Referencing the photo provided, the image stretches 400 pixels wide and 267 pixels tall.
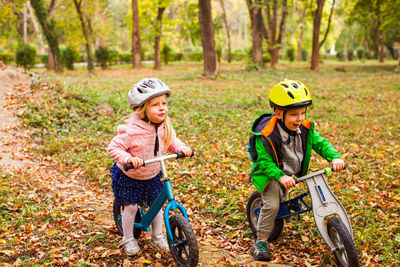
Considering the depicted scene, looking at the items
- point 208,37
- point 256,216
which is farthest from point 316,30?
point 256,216

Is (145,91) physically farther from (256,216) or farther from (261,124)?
(256,216)

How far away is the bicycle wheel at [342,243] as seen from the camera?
288 centimetres

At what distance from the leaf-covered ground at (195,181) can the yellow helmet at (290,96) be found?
5.10 feet

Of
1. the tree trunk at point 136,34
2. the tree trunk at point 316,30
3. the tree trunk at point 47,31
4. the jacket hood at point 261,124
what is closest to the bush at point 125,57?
the tree trunk at point 136,34

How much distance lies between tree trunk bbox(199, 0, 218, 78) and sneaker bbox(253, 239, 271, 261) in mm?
13679

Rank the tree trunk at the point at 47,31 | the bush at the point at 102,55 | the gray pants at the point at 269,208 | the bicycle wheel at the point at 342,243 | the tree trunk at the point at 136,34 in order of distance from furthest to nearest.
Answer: the bush at the point at 102,55, the tree trunk at the point at 136,34, the tree trunk at the point at 47,31, the gray pants at the point at 269,208, the bicycle wheel at the point at 342,243

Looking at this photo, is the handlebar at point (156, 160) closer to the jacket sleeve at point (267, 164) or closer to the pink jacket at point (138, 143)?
the pink jacket at point (138, 143)

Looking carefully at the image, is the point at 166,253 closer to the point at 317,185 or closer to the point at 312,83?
the point at 317,185

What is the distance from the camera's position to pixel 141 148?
3.28 m

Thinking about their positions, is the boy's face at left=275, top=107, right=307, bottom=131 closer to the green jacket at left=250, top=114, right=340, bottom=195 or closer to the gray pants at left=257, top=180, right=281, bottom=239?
the green jacket at left=250, top=114, right=340, bottom=195

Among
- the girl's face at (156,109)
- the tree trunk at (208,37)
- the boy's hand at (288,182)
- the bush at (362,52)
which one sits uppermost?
the bush at (362,52)

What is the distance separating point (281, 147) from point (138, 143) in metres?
1.38

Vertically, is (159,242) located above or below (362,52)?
below

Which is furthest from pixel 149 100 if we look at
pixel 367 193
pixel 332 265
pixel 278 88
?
pixel 367 193
